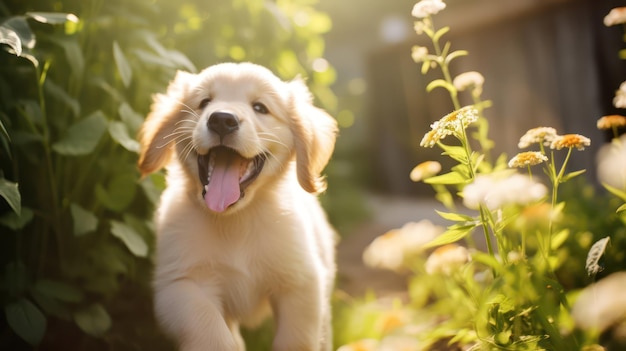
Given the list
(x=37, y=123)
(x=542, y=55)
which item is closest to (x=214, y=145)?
(x=37, y=123)

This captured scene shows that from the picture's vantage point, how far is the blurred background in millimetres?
2316

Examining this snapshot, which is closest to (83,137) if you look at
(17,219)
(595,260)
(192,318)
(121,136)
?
(121,136)

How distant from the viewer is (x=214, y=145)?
80.4 inches

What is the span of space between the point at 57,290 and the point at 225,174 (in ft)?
2.94

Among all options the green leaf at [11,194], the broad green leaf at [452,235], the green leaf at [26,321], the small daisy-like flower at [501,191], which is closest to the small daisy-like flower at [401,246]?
the broad green leaf at [452,235]

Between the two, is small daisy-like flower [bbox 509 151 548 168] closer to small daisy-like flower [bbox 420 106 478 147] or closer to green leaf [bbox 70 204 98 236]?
small daisy-like flower [bbox 420 106 478 147]

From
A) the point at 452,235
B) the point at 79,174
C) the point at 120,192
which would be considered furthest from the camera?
the point at 79,174

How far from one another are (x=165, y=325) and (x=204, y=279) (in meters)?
0.22

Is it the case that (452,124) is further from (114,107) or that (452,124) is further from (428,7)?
(114,107)

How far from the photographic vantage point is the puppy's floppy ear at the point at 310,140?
7.45 feet

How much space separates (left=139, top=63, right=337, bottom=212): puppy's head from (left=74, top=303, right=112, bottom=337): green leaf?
670mm

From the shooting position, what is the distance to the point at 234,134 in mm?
2018

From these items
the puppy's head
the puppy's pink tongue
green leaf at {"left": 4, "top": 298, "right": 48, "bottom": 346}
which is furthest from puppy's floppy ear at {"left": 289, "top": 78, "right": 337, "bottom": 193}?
green leaf at {"left": 4, "top": 298, "right": 48, "bottom": 346}

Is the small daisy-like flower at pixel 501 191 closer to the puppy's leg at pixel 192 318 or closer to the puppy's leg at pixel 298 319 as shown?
the puppy's leg at pixel 298 319
